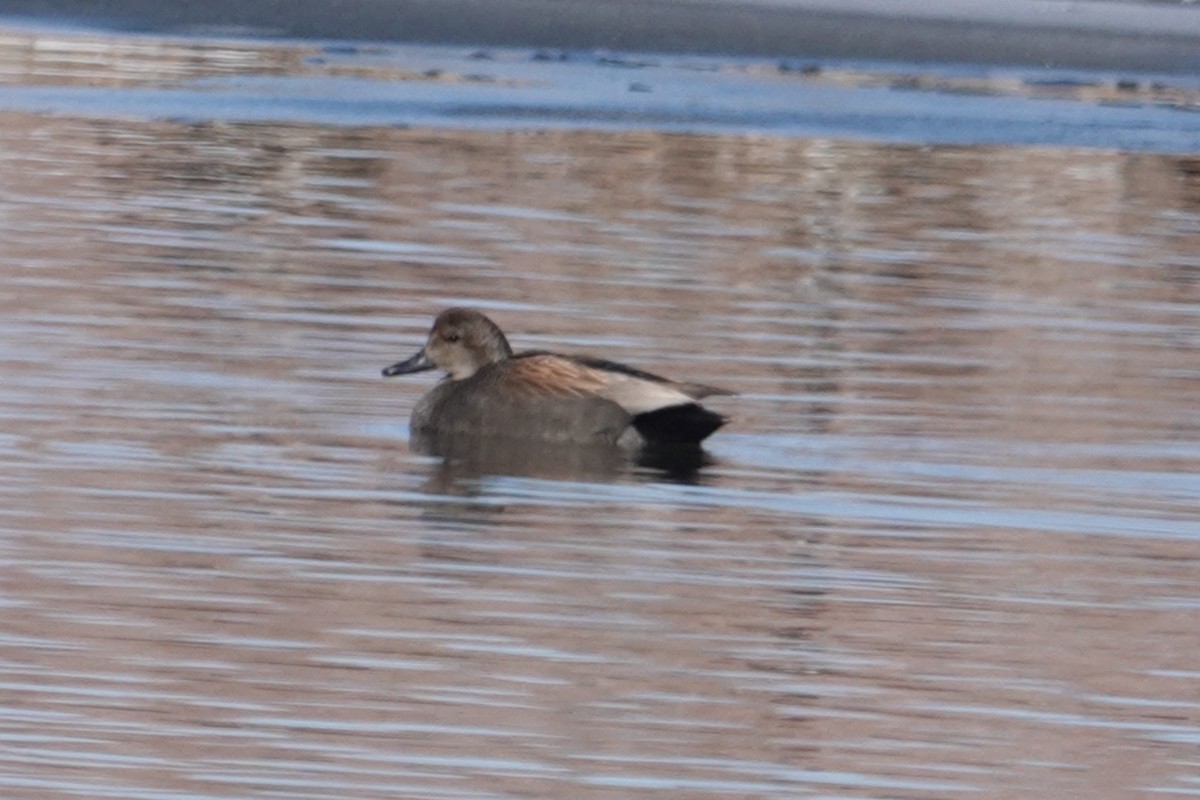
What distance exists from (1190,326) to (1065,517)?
444cm

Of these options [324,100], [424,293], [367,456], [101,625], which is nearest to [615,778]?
[101,625]

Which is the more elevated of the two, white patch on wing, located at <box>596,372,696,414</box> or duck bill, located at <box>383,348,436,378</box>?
white patch on wing, located at <box>596,372,696,414</box>

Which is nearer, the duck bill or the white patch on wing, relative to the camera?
the white patch on wing

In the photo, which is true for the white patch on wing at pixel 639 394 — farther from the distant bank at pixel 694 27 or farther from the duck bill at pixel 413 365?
the distant bank at pixel 694 27

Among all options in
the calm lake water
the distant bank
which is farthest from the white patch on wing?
the distant bank

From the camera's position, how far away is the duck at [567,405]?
389 inches

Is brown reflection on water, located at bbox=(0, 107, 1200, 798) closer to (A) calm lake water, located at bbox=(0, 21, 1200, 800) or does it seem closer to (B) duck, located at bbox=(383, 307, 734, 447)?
(A) calm lake water, located at bbox=(0, 21, 1200, 800)

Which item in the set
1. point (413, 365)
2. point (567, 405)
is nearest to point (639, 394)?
point (567, 405)

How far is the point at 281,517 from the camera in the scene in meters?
8.48

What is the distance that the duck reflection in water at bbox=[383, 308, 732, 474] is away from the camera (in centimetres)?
988

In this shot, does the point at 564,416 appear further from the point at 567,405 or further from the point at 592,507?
the point at 592,507

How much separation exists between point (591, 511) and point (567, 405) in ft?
4.24

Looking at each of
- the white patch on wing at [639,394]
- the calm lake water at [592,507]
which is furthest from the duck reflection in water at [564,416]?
the calm lake water at [592,507]

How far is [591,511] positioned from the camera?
29.2ft
